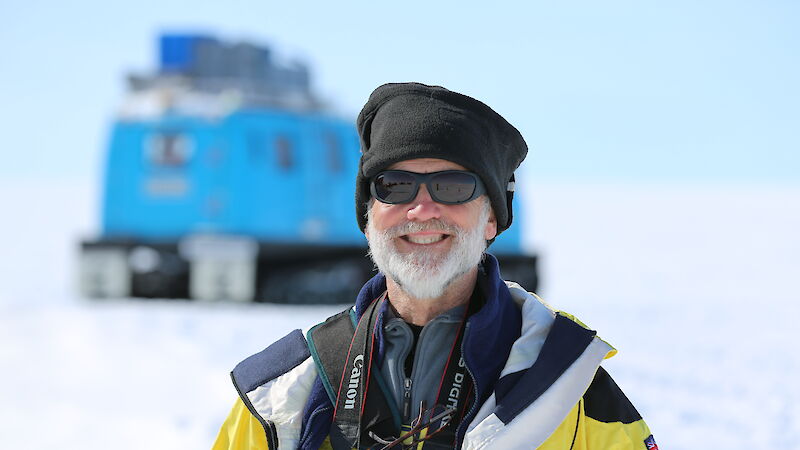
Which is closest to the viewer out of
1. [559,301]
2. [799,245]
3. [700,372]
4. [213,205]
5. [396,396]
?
[396,396]

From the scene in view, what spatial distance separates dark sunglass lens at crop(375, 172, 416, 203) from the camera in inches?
85.5

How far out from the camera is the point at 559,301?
13656mm

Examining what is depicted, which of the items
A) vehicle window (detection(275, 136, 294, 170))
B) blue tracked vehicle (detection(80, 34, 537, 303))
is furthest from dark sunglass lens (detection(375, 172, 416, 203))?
vehicle window (detection(275, 136, 294, 170))

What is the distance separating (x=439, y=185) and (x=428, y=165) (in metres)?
0.05

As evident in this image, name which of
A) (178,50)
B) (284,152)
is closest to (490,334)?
(284,152)

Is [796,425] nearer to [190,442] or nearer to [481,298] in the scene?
[190,442]

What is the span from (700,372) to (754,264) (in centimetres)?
1405

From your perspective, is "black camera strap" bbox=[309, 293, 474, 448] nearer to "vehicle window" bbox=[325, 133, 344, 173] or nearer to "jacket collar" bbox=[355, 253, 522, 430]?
"jacket collar" bbox=[355, 253, 522, 430]

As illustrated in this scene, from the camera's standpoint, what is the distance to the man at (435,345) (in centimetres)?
205

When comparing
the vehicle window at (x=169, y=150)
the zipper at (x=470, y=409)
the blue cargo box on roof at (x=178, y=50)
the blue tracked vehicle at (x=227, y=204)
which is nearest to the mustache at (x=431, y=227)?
the zipper at (x=470, y=409)

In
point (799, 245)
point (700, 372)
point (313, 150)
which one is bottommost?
point (799, 245)

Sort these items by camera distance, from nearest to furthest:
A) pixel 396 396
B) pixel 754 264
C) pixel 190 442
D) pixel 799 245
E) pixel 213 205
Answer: pixel 396 396, pixel 190 442, pixel 213 205, pixel 754 264, pixel 799 245

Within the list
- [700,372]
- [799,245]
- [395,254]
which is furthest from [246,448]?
[799,245]

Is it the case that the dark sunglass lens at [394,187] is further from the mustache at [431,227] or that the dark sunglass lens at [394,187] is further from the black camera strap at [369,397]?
the black camera strap at [369,397]
